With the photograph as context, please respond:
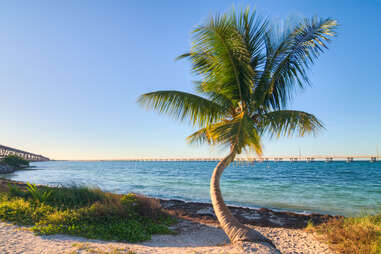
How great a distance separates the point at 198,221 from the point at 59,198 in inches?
236

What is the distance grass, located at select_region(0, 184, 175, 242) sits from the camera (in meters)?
6.30

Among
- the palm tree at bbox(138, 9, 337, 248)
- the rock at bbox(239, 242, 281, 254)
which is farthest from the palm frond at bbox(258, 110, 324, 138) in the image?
the rock at bbox(239, 242, 281, 254)

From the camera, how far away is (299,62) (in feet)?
20.6

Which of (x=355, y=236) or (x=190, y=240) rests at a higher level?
(x=355, y=236)

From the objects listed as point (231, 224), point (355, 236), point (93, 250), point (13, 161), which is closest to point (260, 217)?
point (355, 236)

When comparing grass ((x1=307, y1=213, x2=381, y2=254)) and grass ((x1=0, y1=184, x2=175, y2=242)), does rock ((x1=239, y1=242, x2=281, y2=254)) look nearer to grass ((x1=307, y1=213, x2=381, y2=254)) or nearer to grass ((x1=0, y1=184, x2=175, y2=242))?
grass ((x1=307, y1=213, x2=381, y2=254))

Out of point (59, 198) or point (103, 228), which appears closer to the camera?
point (103, 228)

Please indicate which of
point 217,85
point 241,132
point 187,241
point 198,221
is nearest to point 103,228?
point 187,241

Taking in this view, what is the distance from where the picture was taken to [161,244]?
5984 mm

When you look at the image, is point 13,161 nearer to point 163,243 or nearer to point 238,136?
point 163,243

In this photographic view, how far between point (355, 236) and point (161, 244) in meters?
5.66

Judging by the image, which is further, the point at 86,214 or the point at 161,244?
the point at 86,214

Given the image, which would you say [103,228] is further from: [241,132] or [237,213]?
[237,213]

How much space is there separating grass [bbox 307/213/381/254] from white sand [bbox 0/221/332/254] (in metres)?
0.39
